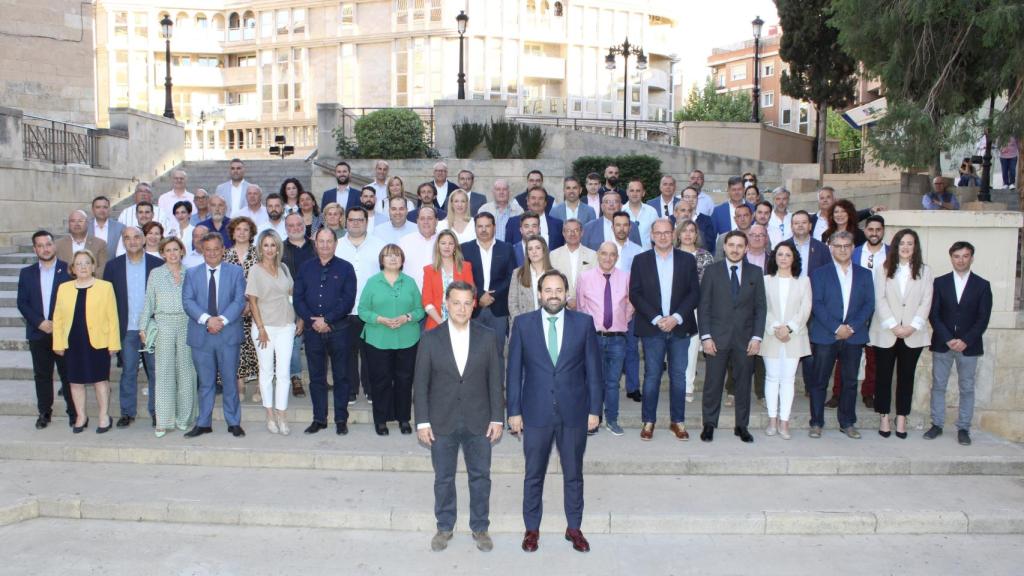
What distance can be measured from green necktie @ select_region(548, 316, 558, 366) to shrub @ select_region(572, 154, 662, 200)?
13.7m

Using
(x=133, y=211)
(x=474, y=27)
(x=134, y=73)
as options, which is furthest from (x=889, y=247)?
(x=134, y=73)

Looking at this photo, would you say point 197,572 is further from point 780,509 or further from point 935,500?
point 935,500

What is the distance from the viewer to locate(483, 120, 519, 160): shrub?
1806cm

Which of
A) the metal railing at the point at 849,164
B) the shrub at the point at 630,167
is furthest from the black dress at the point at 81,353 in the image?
the metal railing at the point at 849,164

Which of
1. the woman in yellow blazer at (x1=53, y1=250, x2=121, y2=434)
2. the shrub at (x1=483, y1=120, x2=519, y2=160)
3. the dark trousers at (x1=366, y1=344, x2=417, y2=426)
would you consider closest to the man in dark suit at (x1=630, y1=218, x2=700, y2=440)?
the dark trousers at (x1=366, y1=344, x2=417, y2=426)

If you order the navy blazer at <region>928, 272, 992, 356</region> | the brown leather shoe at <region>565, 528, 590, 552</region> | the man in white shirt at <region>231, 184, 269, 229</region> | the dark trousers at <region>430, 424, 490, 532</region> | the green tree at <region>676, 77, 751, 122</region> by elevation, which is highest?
the green tree at <region>676, 77, 751, 122</region>

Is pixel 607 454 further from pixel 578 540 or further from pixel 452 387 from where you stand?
pixel 452 387

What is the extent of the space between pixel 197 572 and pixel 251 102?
1916 inches

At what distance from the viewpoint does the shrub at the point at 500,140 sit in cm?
1806

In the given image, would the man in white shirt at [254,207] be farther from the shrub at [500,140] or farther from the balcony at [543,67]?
the balcony at [543,67]

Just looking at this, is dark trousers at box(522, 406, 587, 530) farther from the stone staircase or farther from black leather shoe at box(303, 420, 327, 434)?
black leather shoe at box(303, 420, 327, 434)

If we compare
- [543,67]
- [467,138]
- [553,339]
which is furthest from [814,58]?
[543,67]

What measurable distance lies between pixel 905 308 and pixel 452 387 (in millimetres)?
4746

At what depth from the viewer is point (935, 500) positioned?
6.55 metres
